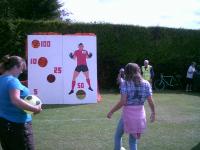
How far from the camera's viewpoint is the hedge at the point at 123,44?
22969 mm

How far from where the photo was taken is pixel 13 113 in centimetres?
562

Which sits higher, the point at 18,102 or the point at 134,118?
the point at 18,102

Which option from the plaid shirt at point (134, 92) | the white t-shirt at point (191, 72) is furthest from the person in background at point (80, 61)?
the plaid shirt at point (134, 92)

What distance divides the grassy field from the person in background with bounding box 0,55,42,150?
11.6 feet

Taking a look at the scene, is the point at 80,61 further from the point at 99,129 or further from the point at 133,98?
the point at 133,98

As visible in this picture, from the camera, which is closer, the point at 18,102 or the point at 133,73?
the point at 18,102

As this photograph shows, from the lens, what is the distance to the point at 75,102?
57.5 ft

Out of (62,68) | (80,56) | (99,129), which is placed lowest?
(99,129)

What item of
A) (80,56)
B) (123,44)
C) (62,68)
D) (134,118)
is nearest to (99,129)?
(134,118)

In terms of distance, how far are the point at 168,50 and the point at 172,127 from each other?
14.8 metres

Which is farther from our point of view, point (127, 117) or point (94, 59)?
point (94, 59)

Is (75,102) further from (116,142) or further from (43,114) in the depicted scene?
(116,142)

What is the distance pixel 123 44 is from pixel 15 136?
19996 mm

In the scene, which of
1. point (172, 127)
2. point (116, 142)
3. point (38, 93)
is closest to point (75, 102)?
point (38, 93)
